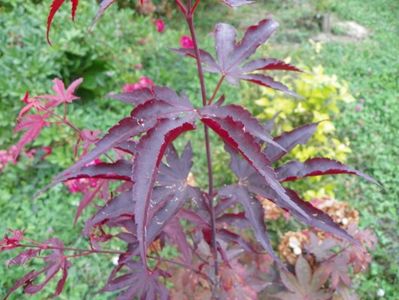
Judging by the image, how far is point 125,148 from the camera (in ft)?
3.21

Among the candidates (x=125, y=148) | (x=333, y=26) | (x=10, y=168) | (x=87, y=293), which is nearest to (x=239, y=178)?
(x=125, y=148)

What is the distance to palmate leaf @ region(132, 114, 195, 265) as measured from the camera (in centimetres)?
62

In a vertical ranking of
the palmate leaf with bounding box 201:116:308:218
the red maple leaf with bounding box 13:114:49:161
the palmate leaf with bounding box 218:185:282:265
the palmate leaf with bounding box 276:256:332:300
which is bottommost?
the palmate leaf with bounding box 276:256:332:300

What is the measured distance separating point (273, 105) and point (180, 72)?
3.89 ft

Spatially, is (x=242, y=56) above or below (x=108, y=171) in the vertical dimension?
above

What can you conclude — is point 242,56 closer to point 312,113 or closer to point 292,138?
point 292,138

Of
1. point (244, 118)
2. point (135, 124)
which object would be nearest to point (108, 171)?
point (135, 124)

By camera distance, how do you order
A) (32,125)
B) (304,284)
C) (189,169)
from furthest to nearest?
1. (304,284)
2. (32,125)
3. (189,169)

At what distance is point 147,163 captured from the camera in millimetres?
654

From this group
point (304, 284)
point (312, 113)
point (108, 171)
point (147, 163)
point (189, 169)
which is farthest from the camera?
point (312, 113)

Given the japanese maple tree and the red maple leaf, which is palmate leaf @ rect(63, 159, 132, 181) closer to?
the japanese maple tree

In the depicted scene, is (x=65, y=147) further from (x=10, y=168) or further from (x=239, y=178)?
(x=239, y=178)

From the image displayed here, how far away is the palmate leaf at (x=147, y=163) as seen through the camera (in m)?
0.62

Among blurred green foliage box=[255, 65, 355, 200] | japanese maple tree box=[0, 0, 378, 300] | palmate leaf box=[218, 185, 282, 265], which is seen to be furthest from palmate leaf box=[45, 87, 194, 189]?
blurred green foliage box=[255, 65, 355, 200]
